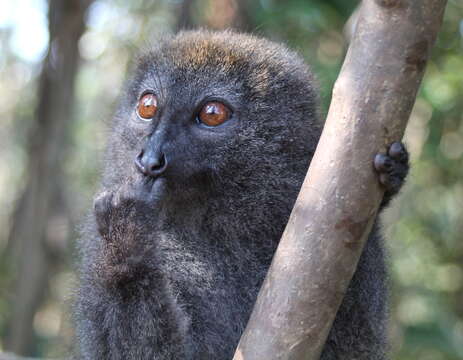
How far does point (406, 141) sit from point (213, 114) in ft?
3.50

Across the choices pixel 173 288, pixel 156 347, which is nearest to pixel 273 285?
pixel 156 347

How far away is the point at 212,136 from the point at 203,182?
260mm

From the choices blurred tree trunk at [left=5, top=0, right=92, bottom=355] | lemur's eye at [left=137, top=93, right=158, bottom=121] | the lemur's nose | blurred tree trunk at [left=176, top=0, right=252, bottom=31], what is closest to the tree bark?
the lemur's nose

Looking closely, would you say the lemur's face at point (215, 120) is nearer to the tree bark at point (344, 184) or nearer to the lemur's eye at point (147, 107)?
the lemur's eye at point (147, 107)

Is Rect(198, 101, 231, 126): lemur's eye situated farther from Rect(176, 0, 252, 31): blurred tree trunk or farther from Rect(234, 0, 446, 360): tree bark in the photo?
Rect(176, 0, 252, 31): blurred tree trunk

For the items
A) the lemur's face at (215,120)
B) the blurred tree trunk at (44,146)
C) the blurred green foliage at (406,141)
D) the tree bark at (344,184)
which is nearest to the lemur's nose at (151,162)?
the lemur's face at (215,120)

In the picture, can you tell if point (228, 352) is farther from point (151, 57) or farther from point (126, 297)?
point (151, 57)

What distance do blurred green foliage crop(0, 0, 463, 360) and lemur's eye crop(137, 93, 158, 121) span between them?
969mm

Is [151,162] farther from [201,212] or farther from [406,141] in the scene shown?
[406,141]

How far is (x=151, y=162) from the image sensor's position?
3.40 meters

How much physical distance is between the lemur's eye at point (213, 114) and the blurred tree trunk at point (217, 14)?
3.08 meters

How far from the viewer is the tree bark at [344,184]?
2461 mm

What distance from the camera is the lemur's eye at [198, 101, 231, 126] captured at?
12.4 ft

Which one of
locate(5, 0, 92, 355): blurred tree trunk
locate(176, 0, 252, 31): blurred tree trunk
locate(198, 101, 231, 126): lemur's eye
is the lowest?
locate(5, 0, 92, 355): blurred tree trunk
